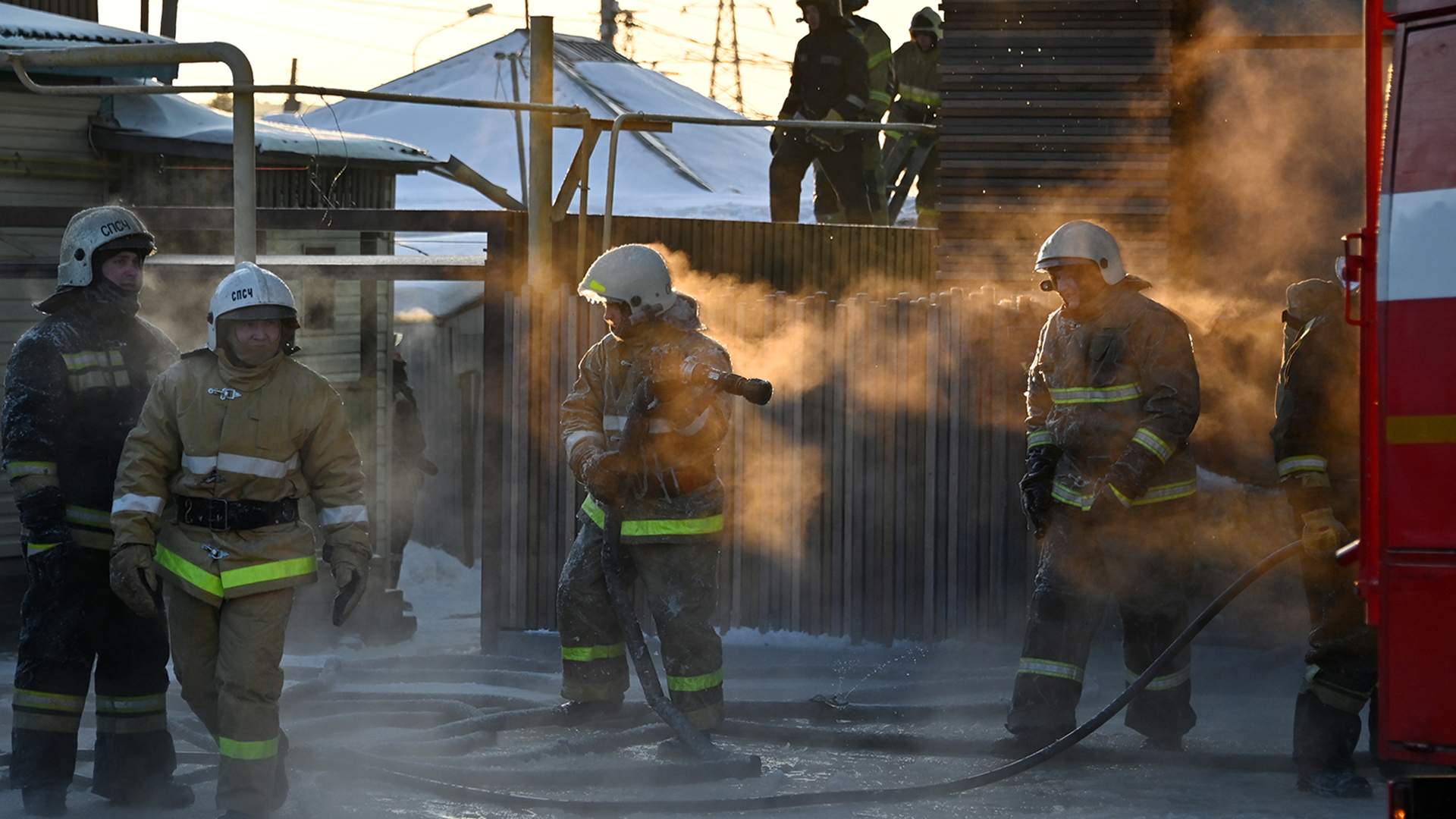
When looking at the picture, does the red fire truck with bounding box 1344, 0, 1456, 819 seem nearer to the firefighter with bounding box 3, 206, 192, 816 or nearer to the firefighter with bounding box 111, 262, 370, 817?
the firefighter with bounding box 111, 262, 370, 817

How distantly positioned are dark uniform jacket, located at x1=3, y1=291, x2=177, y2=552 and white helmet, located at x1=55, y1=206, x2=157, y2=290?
81 millimetres

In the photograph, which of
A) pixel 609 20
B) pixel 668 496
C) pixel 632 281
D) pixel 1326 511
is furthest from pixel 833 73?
pixel 609 20

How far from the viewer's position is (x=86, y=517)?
621 centimetres

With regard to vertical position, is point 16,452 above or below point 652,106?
below

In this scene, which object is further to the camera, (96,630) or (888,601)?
(888,601)

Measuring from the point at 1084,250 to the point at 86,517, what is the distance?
12.4 feet

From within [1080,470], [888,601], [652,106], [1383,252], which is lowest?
[888,601]

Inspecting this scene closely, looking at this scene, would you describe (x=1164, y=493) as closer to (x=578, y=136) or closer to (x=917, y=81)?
(x=917, y=81)

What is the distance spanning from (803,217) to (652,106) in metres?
3.10

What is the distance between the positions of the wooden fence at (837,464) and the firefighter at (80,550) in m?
2.76

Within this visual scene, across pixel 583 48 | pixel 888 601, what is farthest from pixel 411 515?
pixel 583 48

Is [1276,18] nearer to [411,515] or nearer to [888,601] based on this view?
[888,601]

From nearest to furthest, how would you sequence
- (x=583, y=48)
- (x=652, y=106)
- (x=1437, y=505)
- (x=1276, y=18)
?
(x=1437, y=505) → (x=1276, y=18) → (x=652, y=106) → (x=583, y=48)

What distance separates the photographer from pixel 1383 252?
4062 millimetres
